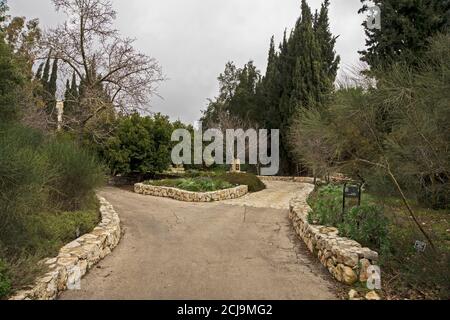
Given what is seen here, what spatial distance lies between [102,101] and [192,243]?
7.92 m

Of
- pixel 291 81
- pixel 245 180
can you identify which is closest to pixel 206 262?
pixel 245 180

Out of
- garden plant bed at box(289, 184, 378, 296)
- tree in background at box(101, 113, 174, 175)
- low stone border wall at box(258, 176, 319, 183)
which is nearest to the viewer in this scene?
garden plant bed at box(289, 184, 378, 296)

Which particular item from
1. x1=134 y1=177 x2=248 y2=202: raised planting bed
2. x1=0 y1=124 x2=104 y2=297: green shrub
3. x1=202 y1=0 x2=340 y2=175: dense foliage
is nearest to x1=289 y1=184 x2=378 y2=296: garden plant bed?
x1=0 y1=124 x2=104 y2=297: green shrub

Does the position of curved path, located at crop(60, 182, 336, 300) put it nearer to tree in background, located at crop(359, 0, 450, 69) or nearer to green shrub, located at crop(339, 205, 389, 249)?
green shrub, located at crop(339, 205, 389, 249)

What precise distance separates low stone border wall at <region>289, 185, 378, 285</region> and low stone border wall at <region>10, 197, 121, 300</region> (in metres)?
3.72

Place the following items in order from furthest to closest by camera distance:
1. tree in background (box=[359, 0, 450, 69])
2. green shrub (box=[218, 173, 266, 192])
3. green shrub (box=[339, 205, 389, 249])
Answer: green shrub (box=[218, 173, 266, 192]), tree in background (box=[359, 0, 450, 69]), green shrub (box=[339, 205, 389, 249])

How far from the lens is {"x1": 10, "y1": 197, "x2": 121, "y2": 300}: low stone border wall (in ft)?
13.4

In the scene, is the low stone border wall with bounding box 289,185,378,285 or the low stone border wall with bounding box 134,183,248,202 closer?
the low stone border wall with bounding box 289,185,378,285

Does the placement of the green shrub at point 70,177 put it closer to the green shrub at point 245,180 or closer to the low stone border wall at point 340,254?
the low stone border wall at point 340,254

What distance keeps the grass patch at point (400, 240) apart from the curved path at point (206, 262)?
830mm

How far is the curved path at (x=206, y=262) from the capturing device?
4.75 m

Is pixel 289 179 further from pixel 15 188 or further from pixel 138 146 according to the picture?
pixel 15 188

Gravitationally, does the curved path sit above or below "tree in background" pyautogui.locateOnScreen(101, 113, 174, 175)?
below

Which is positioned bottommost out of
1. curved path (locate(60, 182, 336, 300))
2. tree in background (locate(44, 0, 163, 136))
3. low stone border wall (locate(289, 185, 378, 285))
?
curved path (locate(60, 182, 336, 300))
